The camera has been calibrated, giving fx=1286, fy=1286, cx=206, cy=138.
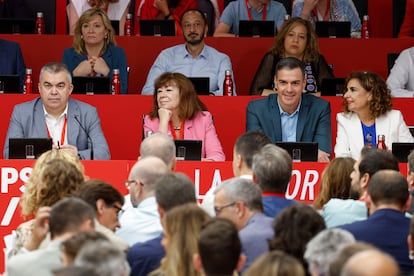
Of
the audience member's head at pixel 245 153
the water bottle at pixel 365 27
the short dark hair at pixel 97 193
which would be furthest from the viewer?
the water bottle at pixel 365 27

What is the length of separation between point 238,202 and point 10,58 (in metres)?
6.36

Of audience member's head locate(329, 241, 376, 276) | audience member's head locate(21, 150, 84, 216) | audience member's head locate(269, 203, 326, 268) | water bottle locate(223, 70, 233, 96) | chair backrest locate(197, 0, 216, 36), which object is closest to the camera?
audience member's head locate(329, 241, 376, 276)

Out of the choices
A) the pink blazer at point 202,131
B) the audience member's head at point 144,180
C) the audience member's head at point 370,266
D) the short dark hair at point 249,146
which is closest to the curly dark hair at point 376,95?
the pink blazer at point 202,131

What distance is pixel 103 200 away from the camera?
694 cm

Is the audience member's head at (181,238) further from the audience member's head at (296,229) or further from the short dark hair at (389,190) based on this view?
the short dark hair at (389,190)

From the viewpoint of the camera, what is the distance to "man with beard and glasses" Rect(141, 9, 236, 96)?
12625 millimetres

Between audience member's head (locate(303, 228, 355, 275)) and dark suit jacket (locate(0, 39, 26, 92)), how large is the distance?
7408 mm

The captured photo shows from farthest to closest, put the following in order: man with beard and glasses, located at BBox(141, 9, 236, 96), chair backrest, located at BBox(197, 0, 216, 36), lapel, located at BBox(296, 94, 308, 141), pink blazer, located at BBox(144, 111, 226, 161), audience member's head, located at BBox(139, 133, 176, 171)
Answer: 1. chair backrest, located at BBox(197, 0, 216, 36)
2. man with beard and glasses, located at BBox(141, 9, 236, 96)
3. lapel, located at BBox(296, 94, 308, 141)
4. pink blazer, located at BBox(144, 111, 226, 161)
5. audience member's head, located at BBox(139, 133, 176, 171)

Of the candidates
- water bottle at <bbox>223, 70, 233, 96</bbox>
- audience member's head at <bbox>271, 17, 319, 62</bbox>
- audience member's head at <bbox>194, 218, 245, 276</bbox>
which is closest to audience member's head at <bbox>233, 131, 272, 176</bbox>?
audience member's head at <bbox>194, 218, 245, 276</bbox>

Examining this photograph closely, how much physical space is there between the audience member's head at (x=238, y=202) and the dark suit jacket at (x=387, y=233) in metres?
0.51

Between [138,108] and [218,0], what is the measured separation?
427cm

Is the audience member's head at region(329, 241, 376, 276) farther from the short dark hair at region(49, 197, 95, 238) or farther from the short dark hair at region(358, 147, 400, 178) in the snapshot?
the short dark hair at region(358, 147, 400, 178)

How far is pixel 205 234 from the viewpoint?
5.58m

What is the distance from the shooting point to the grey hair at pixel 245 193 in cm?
677
